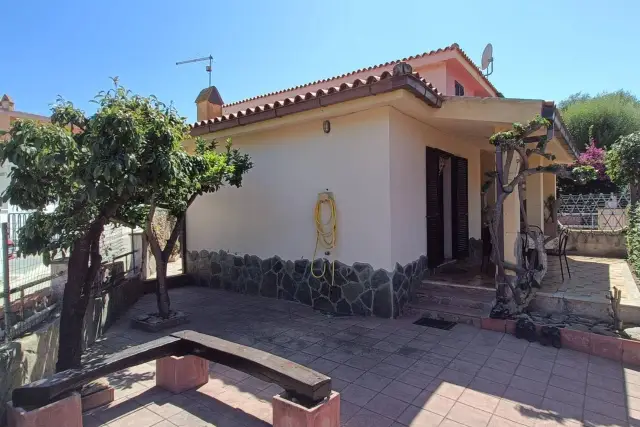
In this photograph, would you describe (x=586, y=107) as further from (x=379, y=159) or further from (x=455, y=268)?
(x=379, y=159)

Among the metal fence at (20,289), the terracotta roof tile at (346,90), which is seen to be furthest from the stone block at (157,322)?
the terracotta roof tile at (346,90)

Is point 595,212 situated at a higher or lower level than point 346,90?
lower

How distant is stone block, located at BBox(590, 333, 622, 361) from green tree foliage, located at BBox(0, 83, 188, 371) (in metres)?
5.64

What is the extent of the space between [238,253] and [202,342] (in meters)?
4.86

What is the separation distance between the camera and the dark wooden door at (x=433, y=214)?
25.8 ft

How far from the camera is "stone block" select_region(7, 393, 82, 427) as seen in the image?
2.81 m

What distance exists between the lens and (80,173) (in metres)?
3.45

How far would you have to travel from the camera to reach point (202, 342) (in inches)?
152

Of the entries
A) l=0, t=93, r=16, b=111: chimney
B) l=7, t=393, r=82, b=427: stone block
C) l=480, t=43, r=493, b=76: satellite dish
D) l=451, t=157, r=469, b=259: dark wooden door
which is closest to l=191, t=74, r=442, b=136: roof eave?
l=451, t=157, r=469, b=259: dark wooden door

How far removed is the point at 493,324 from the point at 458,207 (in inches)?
160

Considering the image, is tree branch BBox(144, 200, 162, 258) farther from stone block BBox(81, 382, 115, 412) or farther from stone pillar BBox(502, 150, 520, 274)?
stone pillar BBox(502, 150, 520, 274)

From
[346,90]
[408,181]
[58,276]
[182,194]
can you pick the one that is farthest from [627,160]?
[58,276]

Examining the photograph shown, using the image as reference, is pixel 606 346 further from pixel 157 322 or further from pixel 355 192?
pixel 157 322

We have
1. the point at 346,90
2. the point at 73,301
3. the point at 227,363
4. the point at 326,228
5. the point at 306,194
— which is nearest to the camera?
the point at 227,363
